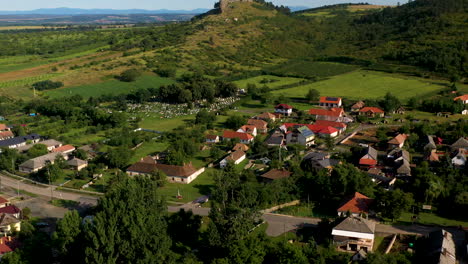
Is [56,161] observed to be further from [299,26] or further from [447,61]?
[299,26]

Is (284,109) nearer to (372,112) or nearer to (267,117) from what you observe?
(267,117)

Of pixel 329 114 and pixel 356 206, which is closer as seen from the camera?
pixel 356 206

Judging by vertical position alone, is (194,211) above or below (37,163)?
below

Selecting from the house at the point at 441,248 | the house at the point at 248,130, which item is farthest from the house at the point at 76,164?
the house at the point at 441,248

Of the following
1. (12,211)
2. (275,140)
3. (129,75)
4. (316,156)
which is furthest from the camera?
(129,75)

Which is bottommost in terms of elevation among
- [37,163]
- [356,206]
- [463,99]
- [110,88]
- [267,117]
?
[37,163]

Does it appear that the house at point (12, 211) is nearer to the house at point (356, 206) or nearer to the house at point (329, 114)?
the house at point (356, 206)

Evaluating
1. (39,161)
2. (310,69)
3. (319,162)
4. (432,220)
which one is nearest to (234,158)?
(319,162)
